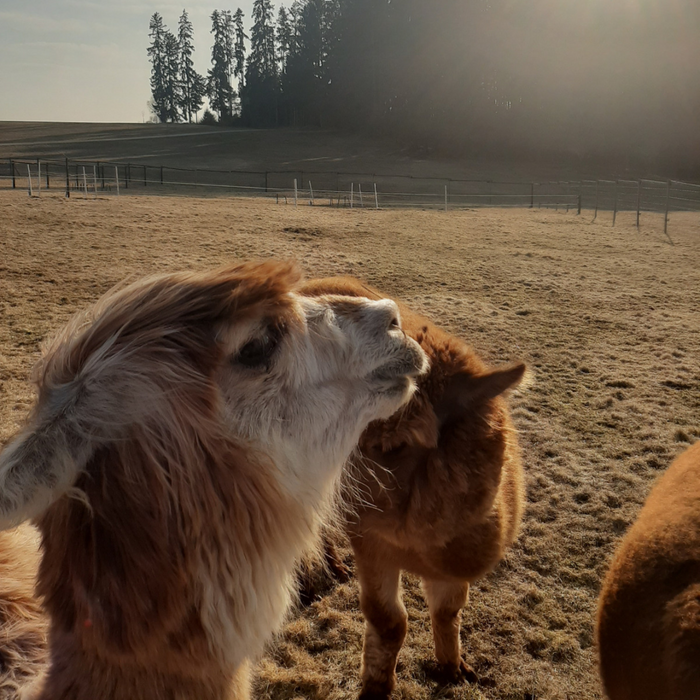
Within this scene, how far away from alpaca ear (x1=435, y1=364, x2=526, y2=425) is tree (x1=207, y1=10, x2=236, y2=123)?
9512cm

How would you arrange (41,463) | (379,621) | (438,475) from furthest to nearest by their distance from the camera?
1. (379,621)
2. (438,475)
3. (41,463)

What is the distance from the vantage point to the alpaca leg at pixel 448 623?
2617 mm

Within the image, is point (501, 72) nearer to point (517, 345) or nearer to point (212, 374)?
point (517, 345)

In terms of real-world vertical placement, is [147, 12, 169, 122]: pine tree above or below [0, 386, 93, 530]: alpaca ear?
above

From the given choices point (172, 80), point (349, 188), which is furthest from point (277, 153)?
point (172, 80)

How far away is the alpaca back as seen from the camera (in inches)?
72.3

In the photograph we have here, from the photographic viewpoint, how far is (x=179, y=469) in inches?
51.4

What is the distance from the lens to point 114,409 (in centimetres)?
126

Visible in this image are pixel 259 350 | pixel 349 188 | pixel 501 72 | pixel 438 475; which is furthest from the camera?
pixel 501 72

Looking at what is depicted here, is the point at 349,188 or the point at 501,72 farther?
the point at 501,72

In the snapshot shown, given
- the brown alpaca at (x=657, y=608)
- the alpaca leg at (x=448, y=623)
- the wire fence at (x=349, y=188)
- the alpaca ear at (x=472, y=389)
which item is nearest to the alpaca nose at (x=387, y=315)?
the alpaca ear at (x=472, y=389)

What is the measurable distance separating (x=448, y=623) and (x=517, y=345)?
5.12 meters

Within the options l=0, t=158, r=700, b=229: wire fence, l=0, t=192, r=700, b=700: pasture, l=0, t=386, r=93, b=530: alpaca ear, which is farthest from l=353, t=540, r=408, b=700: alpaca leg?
l=0, t=158, r=700, b=229: wire fence

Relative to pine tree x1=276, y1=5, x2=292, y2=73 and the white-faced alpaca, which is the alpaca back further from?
pine tree x1=276, y1=5, x2=292, y2=73
